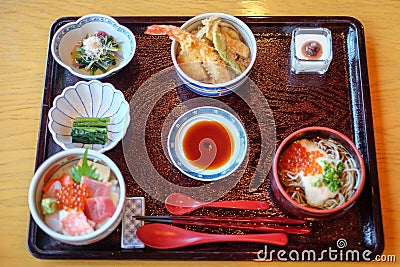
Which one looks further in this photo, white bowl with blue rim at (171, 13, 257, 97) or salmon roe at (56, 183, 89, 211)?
white bowl with blue rim at (171, 13, 257, 97)

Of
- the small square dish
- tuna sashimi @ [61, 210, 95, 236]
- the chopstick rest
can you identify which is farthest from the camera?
the small square dish

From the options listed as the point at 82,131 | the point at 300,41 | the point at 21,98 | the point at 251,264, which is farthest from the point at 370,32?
the point at 21,98

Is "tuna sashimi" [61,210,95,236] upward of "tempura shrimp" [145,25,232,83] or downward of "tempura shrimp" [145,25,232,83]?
downward

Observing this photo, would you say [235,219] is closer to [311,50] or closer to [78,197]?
[78,197]

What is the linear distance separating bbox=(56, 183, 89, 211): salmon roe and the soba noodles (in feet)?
2.53

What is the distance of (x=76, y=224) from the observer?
5.69 feet

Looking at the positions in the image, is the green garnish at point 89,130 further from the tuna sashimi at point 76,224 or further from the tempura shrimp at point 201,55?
the tempura shrimp at point 201,55

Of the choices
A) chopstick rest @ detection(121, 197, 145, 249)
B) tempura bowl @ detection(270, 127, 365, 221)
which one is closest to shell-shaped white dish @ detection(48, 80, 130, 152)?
chopstick rest @ detection(121, 197, 145, 249)

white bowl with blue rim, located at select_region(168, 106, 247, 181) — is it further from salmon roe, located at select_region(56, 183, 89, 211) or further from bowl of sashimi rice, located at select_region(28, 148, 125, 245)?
salmon roe, located at select_region(56, 183, 89, 211)

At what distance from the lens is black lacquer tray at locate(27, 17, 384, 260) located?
1831mm

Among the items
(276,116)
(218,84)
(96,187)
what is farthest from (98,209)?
(276,116)

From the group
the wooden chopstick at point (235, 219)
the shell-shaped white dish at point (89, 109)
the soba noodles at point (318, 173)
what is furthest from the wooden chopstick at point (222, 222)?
the shell-shaped white dish at point (89, 109)

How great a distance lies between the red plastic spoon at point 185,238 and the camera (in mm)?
1823

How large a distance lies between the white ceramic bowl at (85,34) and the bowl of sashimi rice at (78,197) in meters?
0.44
